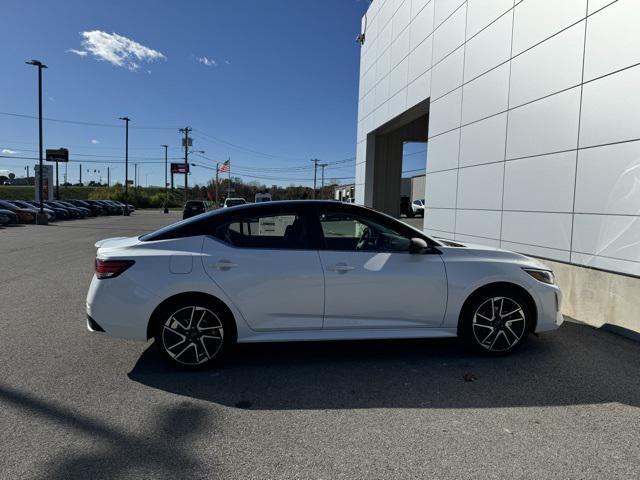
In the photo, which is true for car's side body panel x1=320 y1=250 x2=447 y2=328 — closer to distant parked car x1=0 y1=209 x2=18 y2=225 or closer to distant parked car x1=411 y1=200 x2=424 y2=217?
distant parked car x1=0 y1=209 x2=18 y2=225

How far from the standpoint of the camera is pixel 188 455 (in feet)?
9.32

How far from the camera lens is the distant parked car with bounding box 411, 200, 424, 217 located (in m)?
37.5

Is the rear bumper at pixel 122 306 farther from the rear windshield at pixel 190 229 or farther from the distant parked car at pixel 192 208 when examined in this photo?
the distant parked car at pixel 192 208

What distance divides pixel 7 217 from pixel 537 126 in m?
31.0

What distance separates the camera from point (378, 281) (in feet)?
14.1

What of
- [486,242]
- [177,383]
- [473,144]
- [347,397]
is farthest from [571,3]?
[177,383]

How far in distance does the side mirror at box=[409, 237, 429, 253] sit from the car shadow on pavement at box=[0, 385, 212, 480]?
2372mm

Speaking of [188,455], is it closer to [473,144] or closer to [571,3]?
[571,3]

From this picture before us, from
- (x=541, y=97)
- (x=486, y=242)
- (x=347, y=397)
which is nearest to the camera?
(x=347, y=397)

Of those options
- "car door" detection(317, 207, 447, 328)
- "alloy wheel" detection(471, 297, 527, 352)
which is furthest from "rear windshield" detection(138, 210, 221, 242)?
"alloy wheel" detection(471, 297, 527, 352)

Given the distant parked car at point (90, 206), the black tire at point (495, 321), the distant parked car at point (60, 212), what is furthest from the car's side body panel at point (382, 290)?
the distant parked car at point (90, 206)

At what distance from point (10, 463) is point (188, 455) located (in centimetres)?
106

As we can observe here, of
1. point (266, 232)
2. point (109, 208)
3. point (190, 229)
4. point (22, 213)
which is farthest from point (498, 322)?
point (109, 208)

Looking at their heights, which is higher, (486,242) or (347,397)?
(486,242)
